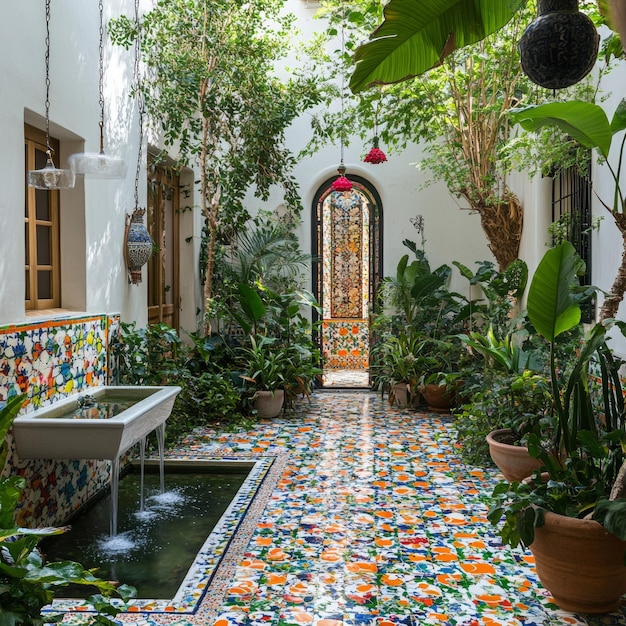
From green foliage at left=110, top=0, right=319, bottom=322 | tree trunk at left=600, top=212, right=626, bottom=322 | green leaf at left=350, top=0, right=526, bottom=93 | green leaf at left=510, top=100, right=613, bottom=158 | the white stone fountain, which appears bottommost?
A: the white stone fountain

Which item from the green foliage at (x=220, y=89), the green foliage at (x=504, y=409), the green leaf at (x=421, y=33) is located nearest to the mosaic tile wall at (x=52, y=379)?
the green leaf at (x=421, y=33)

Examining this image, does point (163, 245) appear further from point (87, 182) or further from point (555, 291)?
point (555, 291)

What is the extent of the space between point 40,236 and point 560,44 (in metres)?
3.94

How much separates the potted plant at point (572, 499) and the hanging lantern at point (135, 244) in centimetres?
393

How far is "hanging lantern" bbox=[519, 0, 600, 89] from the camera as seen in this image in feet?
9.17

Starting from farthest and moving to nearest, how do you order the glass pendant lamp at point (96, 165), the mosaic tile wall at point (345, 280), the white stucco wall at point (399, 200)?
the mosaic tile wall at point (345, 280), the white stucco wall at point (399, 200), the glass pendant lamp at point (96, 165)

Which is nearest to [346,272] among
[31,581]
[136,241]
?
[136,241]

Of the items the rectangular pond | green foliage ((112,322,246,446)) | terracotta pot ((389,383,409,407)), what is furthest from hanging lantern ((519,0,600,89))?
terracotta pot ((389,383,409,407))

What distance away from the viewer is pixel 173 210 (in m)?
8.90

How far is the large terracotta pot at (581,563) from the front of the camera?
10.4 feet

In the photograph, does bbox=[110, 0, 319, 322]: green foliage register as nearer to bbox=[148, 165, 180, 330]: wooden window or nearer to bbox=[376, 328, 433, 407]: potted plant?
bbox=[148, 165, 180, 330]: wooden window

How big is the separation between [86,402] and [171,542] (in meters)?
1.11

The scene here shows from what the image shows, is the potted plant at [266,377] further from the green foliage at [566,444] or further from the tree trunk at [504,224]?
the green foliage at [566,444]

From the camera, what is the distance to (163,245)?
848cm
